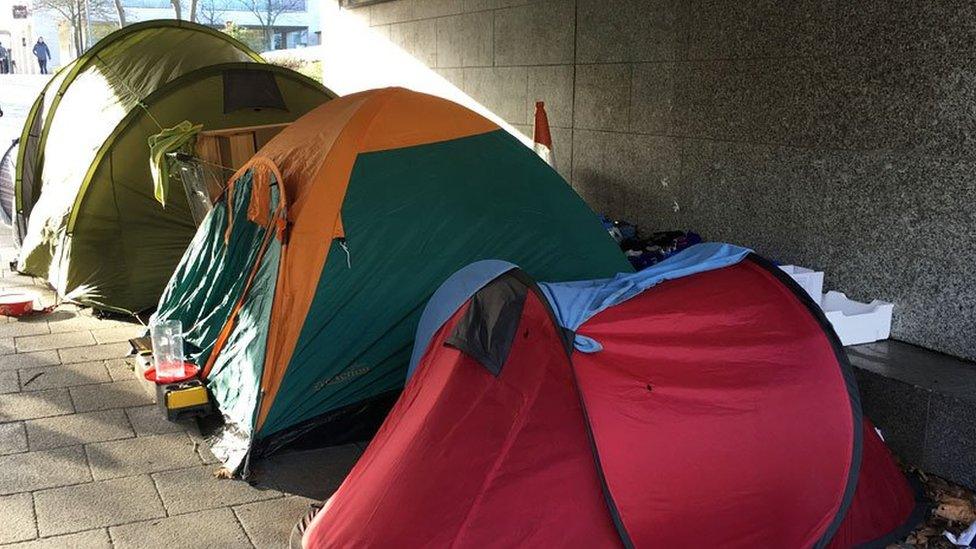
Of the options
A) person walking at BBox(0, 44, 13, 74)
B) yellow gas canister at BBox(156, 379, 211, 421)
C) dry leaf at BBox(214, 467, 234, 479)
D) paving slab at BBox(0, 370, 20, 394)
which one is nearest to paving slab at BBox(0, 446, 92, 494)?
yellow gas canister at BBox(156, 379, 211, 421)

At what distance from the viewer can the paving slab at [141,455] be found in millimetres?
3699

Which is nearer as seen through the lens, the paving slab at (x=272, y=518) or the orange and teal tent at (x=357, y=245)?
the paving slab at (x=272, y=518)

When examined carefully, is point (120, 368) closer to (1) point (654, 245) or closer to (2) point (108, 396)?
(2) point (108, 396)

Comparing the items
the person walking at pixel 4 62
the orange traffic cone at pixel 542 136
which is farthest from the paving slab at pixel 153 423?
the person walking at pixel 4 62

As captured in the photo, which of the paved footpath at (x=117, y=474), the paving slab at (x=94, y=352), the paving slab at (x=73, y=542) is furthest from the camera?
the paving slab at (x=94, y=352)

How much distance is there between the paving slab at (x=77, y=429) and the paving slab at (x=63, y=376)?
0.47 m

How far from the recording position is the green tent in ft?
19.0

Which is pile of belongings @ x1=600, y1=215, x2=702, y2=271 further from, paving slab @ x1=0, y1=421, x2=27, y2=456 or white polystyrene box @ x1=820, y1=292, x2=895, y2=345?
paving slab @ x1=0, y1=421, x2=27, y2=456

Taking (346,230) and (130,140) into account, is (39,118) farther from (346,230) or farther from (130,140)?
(346,230)

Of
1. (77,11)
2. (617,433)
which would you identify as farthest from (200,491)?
(77,11)

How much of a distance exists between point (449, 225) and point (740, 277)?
1360mm

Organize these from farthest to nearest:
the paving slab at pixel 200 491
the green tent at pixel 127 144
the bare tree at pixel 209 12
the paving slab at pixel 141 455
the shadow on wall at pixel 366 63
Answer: the bare tree at pixel 209 12 < the shadow on wall at pixel 366 63 < the green tent at pixel 127 144 < the paving slab at pixel 141 455 < the paving slab at pixel 200 491

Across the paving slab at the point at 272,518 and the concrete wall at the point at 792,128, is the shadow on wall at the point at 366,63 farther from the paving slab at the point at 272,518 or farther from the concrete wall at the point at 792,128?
the paving slab at the point at 272,518

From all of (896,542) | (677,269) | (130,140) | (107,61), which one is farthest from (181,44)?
(896,542)
